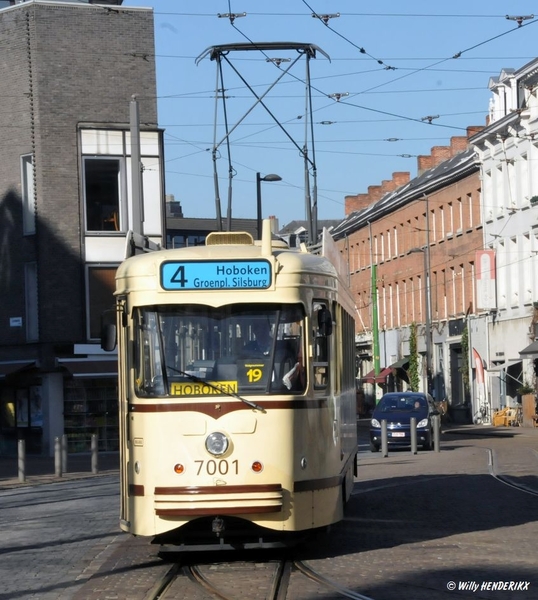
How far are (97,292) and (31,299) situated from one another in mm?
2152

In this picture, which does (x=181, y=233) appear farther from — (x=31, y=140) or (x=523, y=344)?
(x=31, y=140)

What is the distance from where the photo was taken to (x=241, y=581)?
12070 millimetres

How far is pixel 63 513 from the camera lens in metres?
20.5

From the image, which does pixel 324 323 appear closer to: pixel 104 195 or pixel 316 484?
pixel 316 484

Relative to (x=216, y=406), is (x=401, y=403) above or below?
below

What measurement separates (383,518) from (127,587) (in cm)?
645

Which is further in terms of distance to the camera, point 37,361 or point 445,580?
point 37,361

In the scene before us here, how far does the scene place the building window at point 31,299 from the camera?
1642 inches

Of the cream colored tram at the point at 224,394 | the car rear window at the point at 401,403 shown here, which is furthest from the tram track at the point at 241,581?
the car rear window at the point at 401,403

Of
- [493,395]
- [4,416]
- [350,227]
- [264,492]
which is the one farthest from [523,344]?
[264,492]

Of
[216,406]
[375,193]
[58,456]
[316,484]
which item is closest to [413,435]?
[58,456]

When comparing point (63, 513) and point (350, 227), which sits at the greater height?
A: point (350, 227)

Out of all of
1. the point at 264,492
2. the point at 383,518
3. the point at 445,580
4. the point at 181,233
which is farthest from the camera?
the point at 181,233

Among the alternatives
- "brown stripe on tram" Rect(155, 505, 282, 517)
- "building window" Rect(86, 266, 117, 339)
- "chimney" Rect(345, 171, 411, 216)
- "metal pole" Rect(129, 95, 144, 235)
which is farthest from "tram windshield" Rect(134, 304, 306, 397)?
"chimney" Rect(345, 171, 411, 216)
